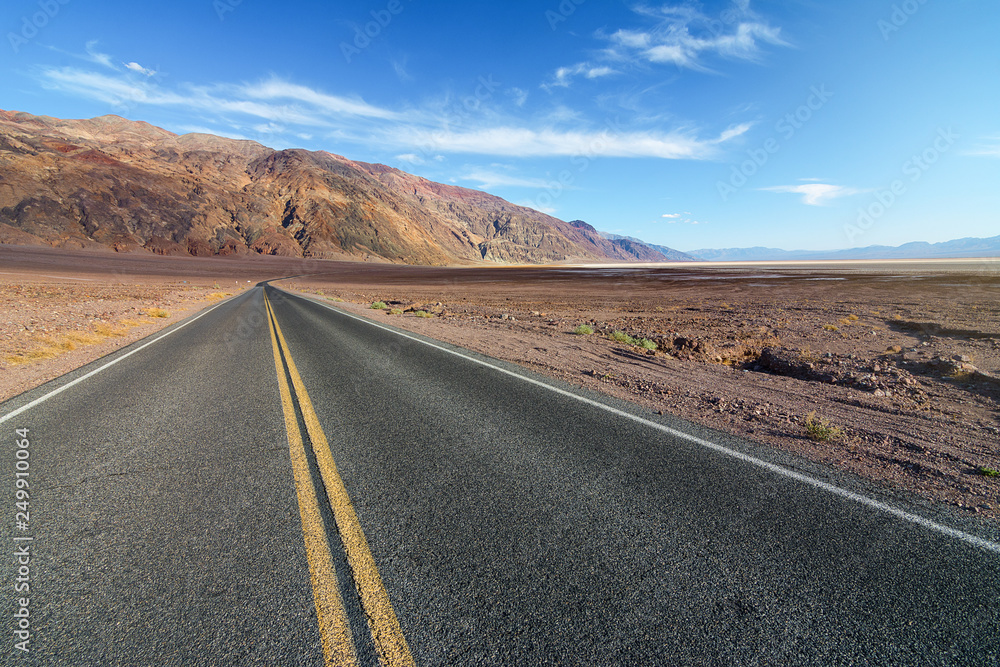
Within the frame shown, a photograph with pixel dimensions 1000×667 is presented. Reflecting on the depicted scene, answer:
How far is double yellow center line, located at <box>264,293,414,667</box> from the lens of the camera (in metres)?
2.03

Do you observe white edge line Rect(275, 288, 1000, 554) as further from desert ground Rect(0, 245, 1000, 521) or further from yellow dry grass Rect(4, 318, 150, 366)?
yellow dry grass Rect(4, 318, 150, 366)

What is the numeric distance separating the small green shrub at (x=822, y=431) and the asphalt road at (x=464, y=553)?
89 cm

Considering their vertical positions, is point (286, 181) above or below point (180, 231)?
above

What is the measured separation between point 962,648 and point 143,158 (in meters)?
221

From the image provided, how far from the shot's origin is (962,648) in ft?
6.64

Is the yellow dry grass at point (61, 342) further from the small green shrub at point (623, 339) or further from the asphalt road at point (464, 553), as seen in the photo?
the small green shrub at point (623, 339)

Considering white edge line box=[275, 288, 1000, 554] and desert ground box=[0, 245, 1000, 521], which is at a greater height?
white edge line box=[275, 288, 1000, 554]

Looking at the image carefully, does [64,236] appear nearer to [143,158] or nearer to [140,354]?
[143,158]

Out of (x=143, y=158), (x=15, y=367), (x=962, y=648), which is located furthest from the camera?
(x=143, y=158)

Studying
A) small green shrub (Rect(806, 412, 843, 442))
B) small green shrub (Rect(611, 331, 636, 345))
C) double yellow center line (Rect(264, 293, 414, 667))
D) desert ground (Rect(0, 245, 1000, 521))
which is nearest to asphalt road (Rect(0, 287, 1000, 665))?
double yellow center line (Rect(264, 293, 414, 667))

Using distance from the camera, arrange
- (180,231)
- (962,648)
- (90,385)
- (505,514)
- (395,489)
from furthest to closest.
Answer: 1. (180,231)
2. (90,385)
3. (395,489)
4. (505,514)
5. (962,648)

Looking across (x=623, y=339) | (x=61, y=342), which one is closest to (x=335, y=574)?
(x=623, y=339)

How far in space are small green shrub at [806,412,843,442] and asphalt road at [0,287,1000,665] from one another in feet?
2.92

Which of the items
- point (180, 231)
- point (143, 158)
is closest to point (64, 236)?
point (180, 231)
